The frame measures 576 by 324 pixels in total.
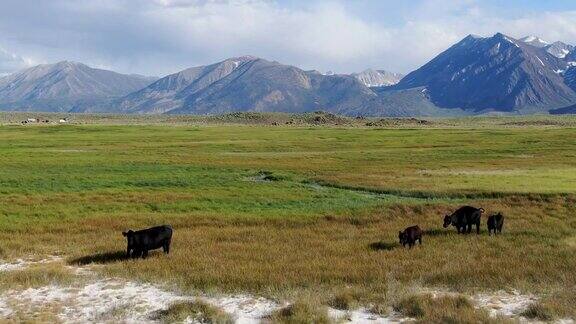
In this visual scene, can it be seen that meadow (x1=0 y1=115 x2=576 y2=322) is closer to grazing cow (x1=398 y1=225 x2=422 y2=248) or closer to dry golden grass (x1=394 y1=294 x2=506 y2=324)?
dry golden grass (x1=394 y1=294 x2=506 y2=324)

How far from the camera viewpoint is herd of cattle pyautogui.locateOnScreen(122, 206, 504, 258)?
70.7 feet

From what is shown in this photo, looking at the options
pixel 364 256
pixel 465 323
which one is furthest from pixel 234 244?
pixel 465 323

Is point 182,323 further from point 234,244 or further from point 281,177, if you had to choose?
point 281,177

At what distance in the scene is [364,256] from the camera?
2145 centimetres

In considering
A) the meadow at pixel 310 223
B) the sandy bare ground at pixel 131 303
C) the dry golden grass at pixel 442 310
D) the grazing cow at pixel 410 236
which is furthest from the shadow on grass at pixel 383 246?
the dry golden grass at pixel 442 310

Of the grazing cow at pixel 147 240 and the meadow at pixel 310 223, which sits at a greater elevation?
the grazing cow at pixel 147 240

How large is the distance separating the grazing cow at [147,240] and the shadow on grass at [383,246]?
28.8ft

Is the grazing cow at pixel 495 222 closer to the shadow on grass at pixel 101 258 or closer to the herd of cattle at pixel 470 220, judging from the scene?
the herd of cattle at pixel 470 220

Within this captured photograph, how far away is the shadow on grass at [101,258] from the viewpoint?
21.0 m

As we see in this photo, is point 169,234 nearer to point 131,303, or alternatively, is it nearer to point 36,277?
point 36,277

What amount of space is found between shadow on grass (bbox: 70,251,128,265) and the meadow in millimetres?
40

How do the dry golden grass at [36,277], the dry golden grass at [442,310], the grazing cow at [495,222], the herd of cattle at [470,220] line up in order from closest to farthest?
the dry golden grass at [442,310] → the dry golden grass at [36,277] → the grazing cow at [495,222] → the herd of cattle at [470,220]

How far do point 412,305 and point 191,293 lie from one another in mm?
6877

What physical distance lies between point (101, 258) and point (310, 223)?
12249 millimetres
